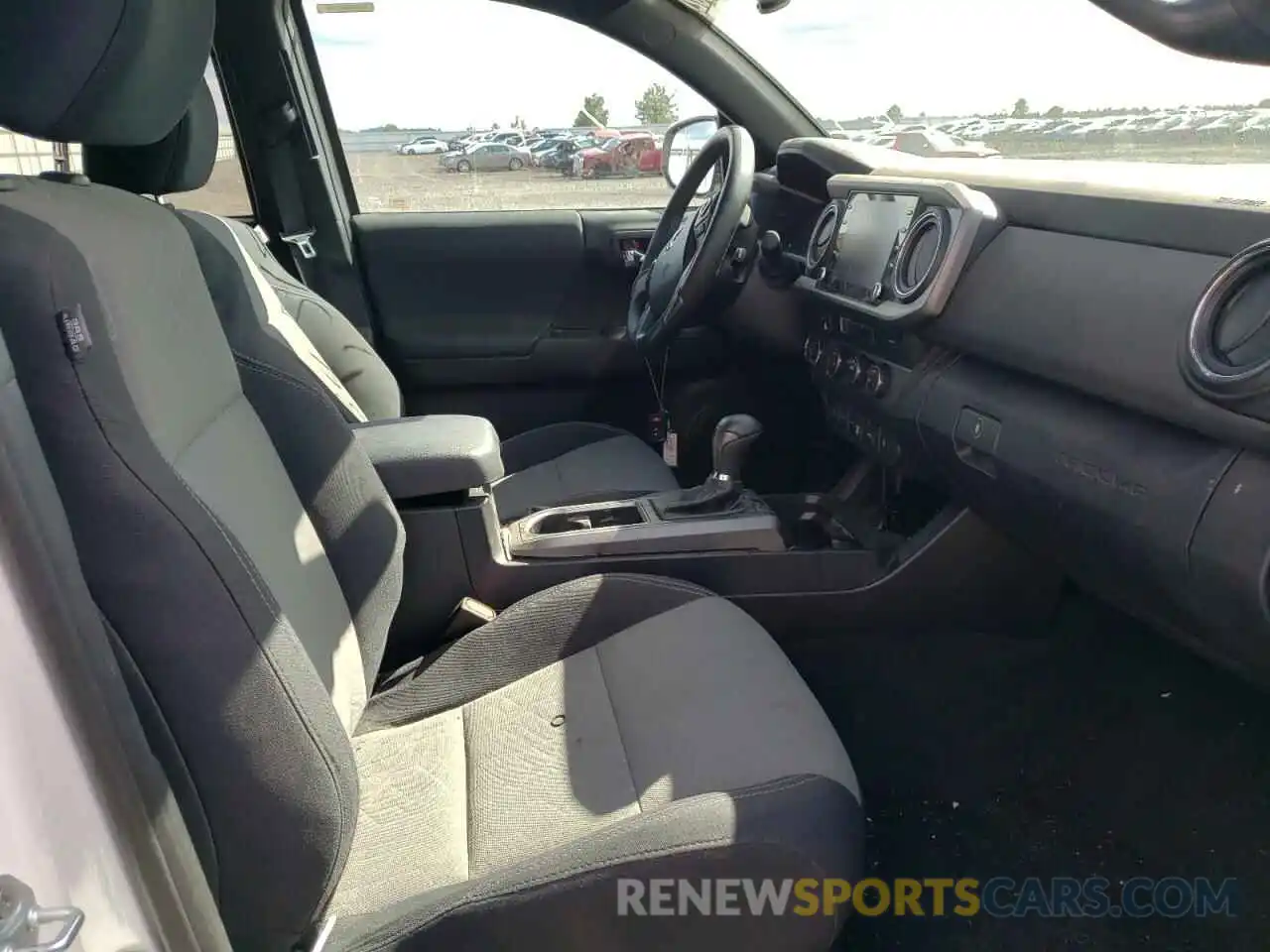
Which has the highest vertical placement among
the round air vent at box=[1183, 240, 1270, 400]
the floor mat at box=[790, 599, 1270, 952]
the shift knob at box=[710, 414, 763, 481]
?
the round air vent at box=[1183, 240, 1270, 400]

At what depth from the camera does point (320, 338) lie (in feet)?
6.94

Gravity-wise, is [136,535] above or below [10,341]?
below

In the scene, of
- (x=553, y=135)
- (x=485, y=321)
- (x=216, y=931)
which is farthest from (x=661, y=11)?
(x=216, y=931)

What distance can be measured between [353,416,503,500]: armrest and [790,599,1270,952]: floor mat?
0.61m

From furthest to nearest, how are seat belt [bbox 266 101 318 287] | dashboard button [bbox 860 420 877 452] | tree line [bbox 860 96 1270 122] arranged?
seat belt [bbox 266 101 318 287], dashboard button [bbox 860 420 877 452], tree line [bbox 860 96 1270 122]

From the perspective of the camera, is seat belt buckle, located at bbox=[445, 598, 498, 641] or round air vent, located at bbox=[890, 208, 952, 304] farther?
seat belt buckle, located at bbox=[445, 598, 498, 641]

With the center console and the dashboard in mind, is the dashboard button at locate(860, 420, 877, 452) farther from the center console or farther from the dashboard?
the center console

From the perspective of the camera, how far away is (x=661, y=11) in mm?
2262

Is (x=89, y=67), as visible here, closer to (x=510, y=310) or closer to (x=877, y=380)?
(x=877, y=380)

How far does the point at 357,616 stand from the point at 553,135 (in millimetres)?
1628

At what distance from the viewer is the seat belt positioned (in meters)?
2.60

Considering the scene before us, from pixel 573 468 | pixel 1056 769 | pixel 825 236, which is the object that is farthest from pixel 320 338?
pixel 1056 769

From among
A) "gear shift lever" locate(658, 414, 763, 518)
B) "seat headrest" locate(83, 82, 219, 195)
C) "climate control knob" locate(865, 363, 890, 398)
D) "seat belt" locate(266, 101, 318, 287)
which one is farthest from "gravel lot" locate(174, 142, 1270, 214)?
"seat headrest" locate(83, 82, 219, 195)

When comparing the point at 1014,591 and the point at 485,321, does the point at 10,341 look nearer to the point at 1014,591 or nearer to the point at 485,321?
the point at 1014,591
